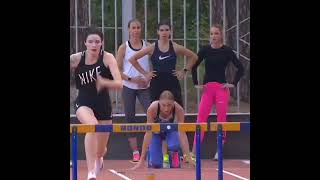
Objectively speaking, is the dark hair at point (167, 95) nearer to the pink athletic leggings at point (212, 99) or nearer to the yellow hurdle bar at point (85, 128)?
the pink athletic leggings at point (212, 99)

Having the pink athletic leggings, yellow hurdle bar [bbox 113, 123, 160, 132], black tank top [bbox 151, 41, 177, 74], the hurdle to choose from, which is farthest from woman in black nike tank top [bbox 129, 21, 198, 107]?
yellow hurdle bar [bbox 113, 123, 160, 132]

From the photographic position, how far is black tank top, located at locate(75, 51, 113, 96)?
854cm

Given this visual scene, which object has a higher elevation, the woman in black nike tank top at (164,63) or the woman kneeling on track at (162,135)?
the woman in black nike tank top at (164,63)

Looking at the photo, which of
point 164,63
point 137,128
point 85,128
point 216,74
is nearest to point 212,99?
point 216,74

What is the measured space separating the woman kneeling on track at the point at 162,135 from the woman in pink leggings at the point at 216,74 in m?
0.50

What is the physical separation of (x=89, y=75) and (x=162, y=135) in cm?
160

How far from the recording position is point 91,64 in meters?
8.60

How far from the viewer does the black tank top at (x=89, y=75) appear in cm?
854

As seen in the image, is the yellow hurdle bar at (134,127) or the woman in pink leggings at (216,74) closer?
the yellow hurdle bar at (134,127)

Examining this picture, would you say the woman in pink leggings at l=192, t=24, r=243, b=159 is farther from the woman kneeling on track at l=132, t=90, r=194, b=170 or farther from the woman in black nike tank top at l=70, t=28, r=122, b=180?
the woman in black nike tank top at l=70, t=28, r=122, b=180

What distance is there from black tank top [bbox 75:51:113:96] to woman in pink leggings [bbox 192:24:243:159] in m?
1.93

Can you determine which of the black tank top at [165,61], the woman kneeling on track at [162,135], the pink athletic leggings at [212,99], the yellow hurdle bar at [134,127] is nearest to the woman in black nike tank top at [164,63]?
the black tank top at [165,61]
